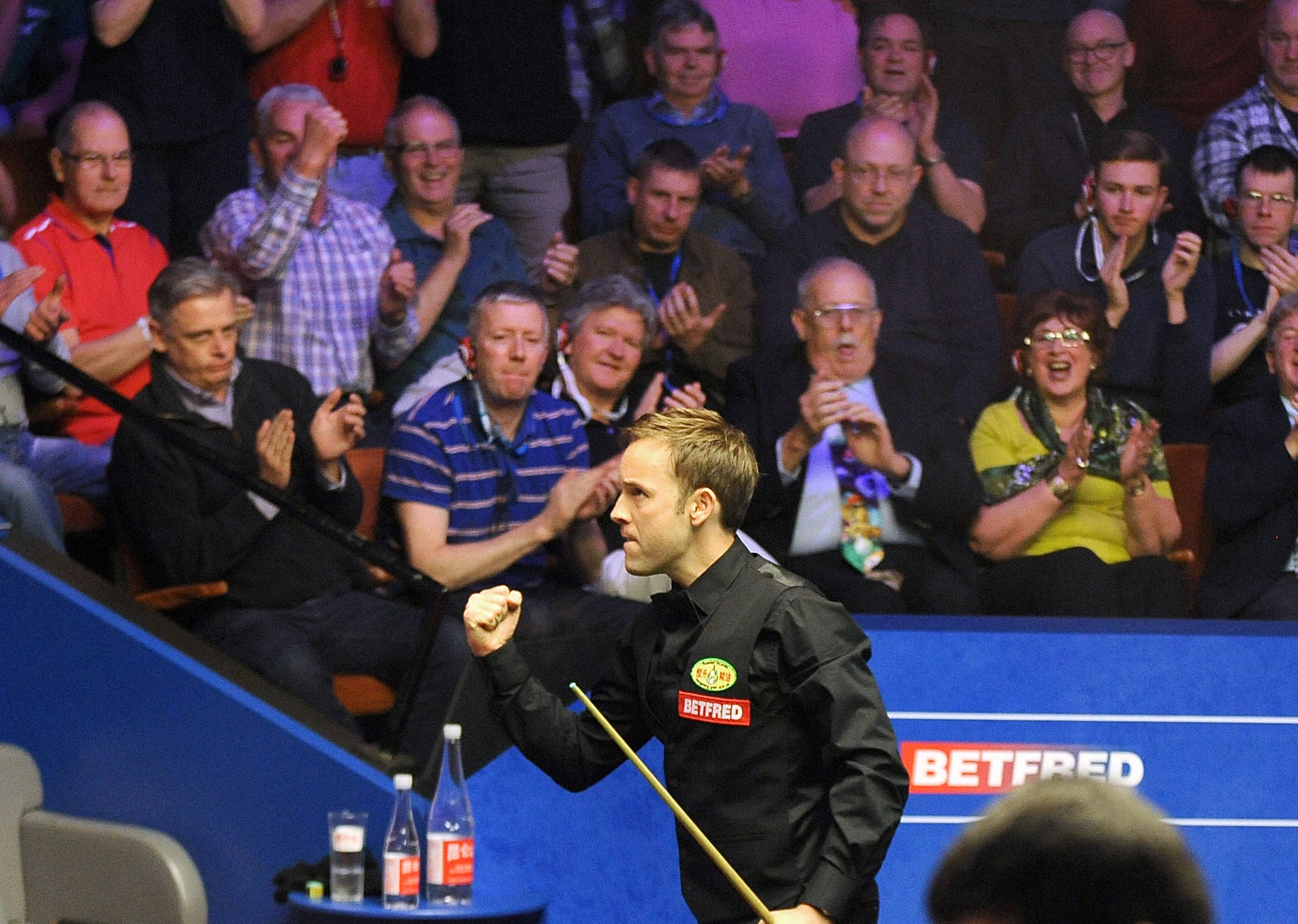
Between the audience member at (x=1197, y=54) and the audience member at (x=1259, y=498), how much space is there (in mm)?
832

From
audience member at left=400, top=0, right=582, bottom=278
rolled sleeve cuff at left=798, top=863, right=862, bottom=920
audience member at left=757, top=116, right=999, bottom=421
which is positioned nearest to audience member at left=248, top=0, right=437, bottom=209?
audience member at left=400, top=0, right=582, bottom=278

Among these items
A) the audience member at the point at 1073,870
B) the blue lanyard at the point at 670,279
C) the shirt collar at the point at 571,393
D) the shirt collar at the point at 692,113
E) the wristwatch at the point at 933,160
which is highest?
the shirt collar at the point at 692,113

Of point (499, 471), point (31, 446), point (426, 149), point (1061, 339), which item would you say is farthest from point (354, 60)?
point (1061, 339)

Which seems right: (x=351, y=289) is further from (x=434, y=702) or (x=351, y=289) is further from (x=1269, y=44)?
(x=1269, y=44)

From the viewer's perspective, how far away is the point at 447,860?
364cm

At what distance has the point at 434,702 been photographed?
3854mm

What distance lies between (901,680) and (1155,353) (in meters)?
1.51

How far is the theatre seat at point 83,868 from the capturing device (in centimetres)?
371

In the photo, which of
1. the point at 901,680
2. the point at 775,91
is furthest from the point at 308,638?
the point at 775,91

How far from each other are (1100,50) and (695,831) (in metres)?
3.80

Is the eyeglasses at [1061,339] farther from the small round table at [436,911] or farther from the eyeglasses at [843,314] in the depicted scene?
the small round table at [436,911]

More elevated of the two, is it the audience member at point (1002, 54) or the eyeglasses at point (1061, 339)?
the audience member at point (1002, 54)

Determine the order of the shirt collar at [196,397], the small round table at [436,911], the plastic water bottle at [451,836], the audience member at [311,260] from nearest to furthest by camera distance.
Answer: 1. the small round table at [436,911]
2. the plastic water bottle at [451,836]
3. the shirt collar at [196,397]
4. the audience member at [311,260]

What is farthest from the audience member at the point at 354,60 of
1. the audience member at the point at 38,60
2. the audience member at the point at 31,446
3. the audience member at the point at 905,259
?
the audience member at the point at 905,259
